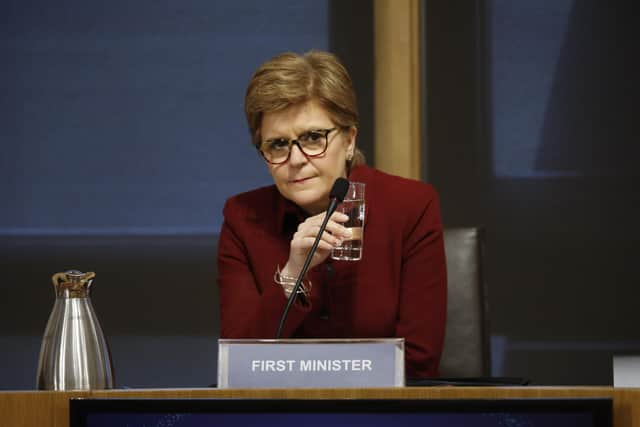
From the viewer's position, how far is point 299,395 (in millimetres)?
1025

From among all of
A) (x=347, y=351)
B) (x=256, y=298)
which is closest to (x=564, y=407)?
(x=347, y=351)

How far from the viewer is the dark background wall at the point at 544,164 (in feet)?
10.9

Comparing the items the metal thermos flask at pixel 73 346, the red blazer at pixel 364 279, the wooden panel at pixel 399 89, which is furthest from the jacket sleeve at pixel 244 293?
the wooden panel at pixel 399 89

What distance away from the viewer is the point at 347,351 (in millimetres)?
1269

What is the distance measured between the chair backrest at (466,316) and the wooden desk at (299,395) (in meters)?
1.23

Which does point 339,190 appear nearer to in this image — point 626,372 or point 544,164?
point 626,372

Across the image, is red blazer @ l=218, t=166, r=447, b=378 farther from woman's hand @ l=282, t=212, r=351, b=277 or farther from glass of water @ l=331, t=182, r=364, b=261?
glass of water @ l=331, t=182, r=364, b=261

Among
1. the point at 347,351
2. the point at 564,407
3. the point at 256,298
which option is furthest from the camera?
the point at 256,298

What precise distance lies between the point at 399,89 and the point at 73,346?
82.1 inches

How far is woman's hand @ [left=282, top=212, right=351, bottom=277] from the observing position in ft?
5.97

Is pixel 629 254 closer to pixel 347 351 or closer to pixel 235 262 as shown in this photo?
pixel 235 262

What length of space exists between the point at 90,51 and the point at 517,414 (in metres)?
2.80

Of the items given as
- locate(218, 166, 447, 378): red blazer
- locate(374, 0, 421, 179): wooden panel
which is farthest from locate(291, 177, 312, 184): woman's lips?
locate(374, 0, 421, 179): wooden panel

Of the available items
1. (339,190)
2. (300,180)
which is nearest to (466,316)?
(300,180)
